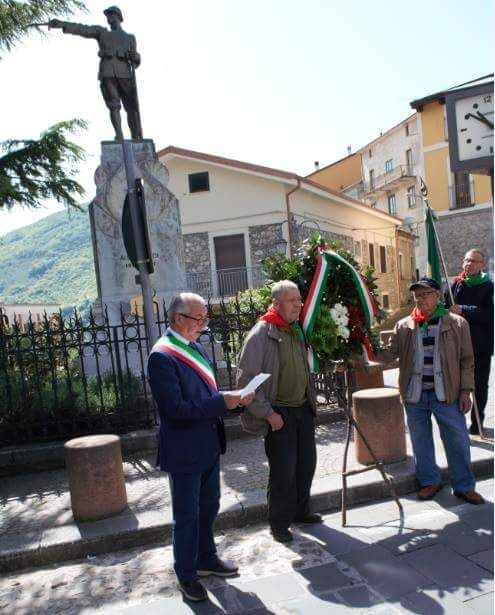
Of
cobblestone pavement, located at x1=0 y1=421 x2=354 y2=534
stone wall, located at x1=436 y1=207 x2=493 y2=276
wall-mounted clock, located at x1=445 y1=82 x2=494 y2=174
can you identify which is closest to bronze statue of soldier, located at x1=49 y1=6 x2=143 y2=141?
cobblestone pavement, located at x1=0 y1=421 x2=354 y2=534

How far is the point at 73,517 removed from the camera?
4676mm

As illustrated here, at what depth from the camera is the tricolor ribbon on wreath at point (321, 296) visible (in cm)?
425

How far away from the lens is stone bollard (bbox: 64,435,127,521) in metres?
4.59

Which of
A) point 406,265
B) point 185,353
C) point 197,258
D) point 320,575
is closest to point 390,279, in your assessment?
point 406,265

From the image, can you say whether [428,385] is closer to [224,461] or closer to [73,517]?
[224,461]

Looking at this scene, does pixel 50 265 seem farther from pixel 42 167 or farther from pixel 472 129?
pixel 472 129

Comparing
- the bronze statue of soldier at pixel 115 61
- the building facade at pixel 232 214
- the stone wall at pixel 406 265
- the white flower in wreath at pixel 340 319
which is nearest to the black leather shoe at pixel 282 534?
the white flower in wreath at pixel 340 319

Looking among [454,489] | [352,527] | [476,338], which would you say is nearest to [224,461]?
A: [352,527]

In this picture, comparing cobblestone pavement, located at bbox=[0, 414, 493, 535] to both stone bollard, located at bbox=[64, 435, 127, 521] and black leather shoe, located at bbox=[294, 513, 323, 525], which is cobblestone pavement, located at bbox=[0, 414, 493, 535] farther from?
black leather shoe, located at bbox=[294, 513, 323, 525]

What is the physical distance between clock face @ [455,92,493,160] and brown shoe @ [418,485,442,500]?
294cm

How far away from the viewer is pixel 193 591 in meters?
3.33

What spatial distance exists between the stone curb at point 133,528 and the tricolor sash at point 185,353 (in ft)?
5.61

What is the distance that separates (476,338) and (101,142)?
7132mm

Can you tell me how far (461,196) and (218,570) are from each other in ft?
105
